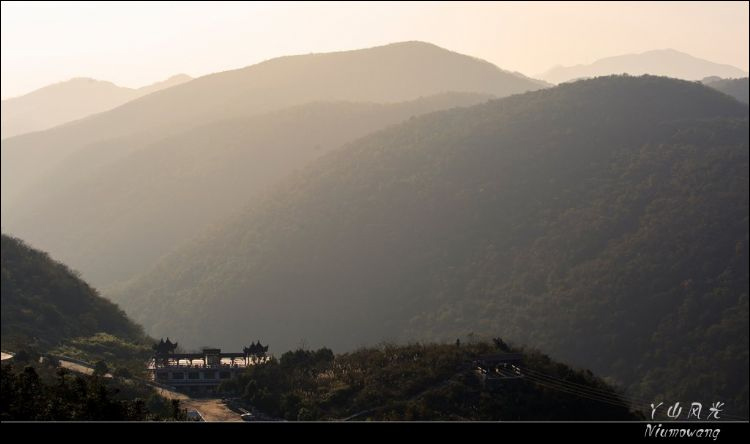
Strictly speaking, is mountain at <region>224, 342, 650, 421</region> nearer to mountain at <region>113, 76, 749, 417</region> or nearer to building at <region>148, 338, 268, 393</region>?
building at <region>148, 338, 268, 393</region>

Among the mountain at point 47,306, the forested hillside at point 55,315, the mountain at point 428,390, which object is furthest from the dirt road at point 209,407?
the mountain at point 47,306

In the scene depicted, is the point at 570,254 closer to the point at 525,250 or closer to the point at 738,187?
the point at 525,250

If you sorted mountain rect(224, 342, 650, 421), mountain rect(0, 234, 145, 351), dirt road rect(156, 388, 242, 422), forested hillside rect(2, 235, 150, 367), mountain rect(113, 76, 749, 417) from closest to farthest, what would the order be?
mountain rect(224, 342, 650, 421) → dirt road rect(156, 388, 242, 422) → forested hillside rect(2, 235, 150, 367) → mountain rect(0, 234, 145, 351) → mountain rect(113, 76, 749, 417)

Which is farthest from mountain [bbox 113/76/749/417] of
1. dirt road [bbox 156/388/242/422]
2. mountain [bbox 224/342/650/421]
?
dirt road [bbox 156/388/242/422]

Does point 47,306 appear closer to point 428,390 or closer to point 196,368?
point 196,368

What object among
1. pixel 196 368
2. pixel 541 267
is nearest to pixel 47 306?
pixel 196 368

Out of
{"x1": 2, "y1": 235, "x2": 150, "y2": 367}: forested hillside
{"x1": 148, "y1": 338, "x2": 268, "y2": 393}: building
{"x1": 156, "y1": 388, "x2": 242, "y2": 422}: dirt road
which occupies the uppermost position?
{"x1": 2, "y1": 235, "x2": 150, "y2": 367}: forested hillside
